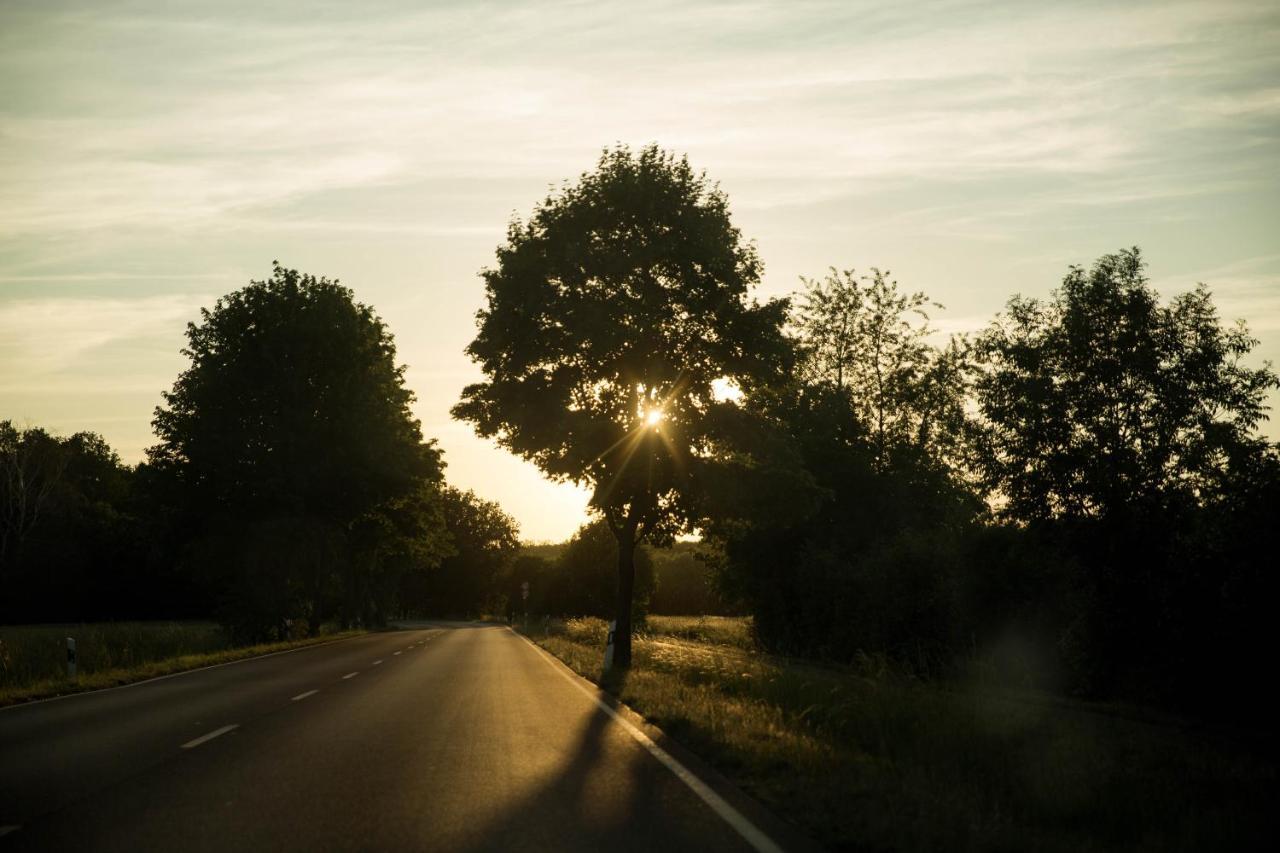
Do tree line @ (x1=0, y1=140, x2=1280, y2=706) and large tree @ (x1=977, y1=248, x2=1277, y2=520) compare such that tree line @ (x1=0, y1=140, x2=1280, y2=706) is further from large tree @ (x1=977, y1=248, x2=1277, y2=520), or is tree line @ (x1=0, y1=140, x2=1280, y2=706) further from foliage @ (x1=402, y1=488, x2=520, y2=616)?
foliage @ (x1=402, y1=488, x2=520, y2=616)

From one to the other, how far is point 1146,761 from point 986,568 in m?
17.5

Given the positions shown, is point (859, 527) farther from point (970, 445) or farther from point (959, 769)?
point (959, 769)

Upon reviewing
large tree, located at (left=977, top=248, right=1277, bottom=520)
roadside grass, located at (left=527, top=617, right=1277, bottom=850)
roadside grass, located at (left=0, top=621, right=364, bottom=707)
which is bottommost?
roadside grass, located at (left=0, top=621, right=364, bottom=707)

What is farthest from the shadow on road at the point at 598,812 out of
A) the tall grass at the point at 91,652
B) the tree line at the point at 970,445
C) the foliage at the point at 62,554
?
the foliage at the point at 62,554

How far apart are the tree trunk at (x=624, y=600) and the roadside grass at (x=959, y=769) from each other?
10.3 meters

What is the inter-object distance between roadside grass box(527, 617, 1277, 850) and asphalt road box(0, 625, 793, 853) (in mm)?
687

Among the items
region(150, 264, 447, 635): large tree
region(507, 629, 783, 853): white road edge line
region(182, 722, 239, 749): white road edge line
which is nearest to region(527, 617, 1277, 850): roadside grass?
region(507, 629, 783, 853): white road edge line

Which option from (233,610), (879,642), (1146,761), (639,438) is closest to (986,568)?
(879,642)

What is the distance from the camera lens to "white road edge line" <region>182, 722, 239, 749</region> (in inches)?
439

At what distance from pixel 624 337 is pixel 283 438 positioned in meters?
22.1

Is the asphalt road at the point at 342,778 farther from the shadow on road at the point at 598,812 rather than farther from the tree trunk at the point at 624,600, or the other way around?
the tree trunk at the point at 624,600

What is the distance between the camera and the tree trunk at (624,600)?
1086 inches

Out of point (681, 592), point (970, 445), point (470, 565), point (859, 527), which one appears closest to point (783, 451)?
point (970, 445)

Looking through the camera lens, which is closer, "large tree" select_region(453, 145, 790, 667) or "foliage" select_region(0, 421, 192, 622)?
"large tree" select_region(453, 145, 790, 667)
